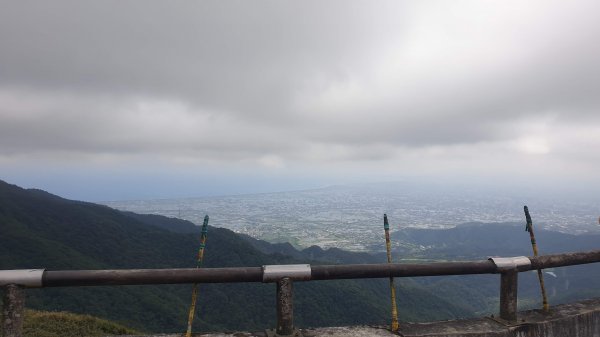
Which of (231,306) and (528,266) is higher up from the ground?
(528,266)

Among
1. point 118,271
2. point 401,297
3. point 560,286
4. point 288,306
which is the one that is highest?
point 118,271

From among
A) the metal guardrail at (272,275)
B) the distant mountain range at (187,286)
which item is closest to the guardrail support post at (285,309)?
the metal guardrail at (272,275)

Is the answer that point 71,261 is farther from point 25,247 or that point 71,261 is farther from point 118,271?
point 118,271

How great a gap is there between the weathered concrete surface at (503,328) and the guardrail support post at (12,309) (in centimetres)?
139

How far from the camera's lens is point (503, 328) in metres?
4.30

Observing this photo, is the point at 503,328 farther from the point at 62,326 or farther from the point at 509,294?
the point at 62,326

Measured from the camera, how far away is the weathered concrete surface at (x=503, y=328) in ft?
13.5

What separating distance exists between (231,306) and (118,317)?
101 feet

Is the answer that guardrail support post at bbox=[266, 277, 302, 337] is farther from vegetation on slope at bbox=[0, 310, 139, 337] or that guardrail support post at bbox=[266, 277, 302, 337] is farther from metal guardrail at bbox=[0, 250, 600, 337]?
vegetation on slope at bbox=[0, 310, 139, 337]

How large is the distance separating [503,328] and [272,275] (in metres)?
2.75

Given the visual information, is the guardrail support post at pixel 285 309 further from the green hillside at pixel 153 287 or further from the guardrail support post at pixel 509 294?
the green hillside at pixel 153 287

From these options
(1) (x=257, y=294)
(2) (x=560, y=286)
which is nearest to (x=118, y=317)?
(1) (x=257, y=294)

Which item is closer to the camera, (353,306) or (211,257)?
(353,306)

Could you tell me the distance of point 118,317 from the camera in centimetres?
7381
